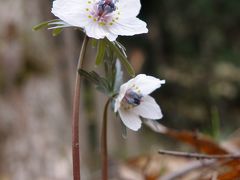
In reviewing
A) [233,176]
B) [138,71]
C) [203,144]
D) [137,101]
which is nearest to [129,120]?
[137,101]

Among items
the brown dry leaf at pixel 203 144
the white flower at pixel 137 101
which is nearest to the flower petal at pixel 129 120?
the white flower at pixel 137 101

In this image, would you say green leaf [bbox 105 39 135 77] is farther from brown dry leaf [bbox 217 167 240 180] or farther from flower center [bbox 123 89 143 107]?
brown dry leaf [bbox 217 167 240 180]

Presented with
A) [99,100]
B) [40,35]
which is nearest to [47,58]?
[40,35]

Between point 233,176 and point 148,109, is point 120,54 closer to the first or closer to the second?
point 148,109

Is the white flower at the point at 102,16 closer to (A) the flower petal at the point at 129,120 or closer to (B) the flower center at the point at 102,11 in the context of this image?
(B) the flower center at the point at 102,11

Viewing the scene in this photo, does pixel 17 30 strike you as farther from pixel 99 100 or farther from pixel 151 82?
pixel 151 82
